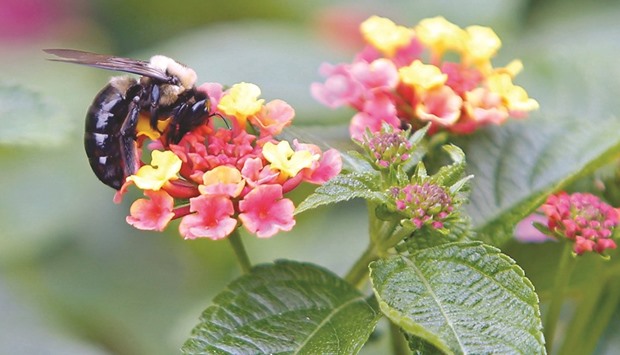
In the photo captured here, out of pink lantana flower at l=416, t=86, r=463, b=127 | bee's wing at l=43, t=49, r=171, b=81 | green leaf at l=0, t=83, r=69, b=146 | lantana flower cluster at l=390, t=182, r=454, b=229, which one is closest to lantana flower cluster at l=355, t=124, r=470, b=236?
lantana flower cluster at l=390, t=182, r=454, b=229

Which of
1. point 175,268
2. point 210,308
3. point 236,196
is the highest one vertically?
point 236,196

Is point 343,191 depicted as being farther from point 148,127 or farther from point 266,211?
point 148,127

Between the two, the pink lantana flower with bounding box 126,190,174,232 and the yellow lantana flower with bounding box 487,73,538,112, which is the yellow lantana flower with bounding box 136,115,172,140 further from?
the yellow lantana flower with bounding box 487,73,538,112

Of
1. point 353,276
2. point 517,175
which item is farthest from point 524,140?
point 353,276

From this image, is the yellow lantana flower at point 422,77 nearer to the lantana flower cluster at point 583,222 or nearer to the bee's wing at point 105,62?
the lantana flower cluster at point 583,222

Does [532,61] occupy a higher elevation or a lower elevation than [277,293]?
higher

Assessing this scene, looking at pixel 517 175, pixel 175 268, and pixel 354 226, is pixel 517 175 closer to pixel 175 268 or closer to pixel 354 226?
pixel 354 226

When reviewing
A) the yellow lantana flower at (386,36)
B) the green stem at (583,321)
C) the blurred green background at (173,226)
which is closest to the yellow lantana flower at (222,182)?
the yellow lantana flower at (386,36)
